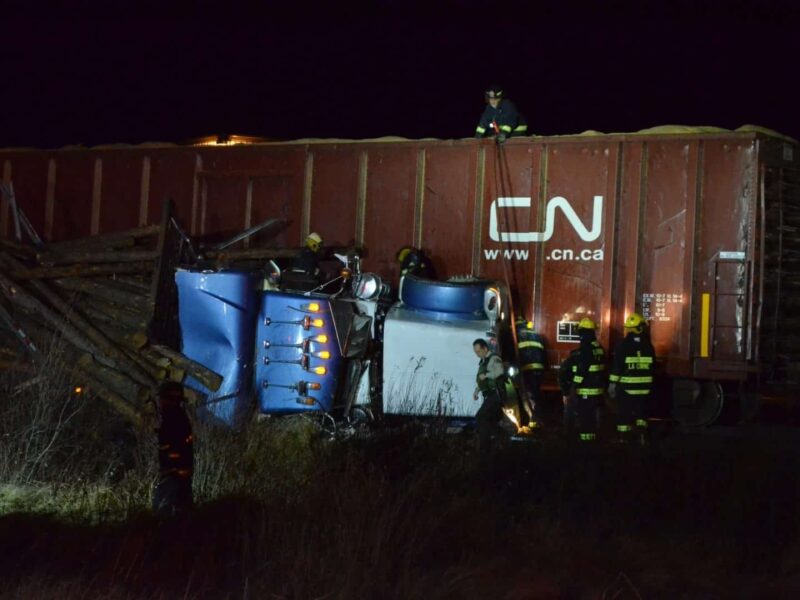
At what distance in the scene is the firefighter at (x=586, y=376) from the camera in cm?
1016

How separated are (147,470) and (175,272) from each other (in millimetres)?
3093

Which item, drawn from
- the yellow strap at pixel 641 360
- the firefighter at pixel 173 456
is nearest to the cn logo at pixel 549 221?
the yellow strap at pixel 641 360

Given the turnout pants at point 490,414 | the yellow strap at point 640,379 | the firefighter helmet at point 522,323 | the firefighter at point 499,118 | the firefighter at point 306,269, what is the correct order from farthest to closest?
1. the firefighter at point 499,118
2. the firefighter helmet at point 522,323
3. the firefighter at point 306,269
4. the yellow strap at point 640,379
5. the turnout pants at point 490,414

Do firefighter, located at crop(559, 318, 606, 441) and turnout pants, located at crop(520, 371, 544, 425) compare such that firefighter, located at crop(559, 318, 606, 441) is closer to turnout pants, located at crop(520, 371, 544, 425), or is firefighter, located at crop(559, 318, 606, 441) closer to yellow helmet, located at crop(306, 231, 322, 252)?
turnout pants, located at crop(520, 371, 544, 425)

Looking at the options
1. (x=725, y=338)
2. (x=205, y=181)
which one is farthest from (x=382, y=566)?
(x=205, y=181)

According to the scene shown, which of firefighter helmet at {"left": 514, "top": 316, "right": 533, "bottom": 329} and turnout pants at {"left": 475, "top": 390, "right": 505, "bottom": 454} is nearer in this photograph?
turnout pants at {"left": 475, "top": 390, "right": 505, "bottom": 454}

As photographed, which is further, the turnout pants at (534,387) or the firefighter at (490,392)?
the turnout pants at (534,387)

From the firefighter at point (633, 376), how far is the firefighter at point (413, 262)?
233 cm

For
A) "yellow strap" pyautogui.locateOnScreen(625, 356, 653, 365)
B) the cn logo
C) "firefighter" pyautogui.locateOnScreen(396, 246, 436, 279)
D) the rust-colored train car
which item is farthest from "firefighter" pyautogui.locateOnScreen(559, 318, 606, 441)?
"firefighter" pyautogui.locateOnScreen(396, 246, 436, 279)

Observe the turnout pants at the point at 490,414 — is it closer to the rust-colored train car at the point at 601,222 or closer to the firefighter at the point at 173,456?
the rust-colored train car at the point at 601,222

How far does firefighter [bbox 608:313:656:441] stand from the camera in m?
10.1

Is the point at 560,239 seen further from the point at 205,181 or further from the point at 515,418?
the point at 205,181

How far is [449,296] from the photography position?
10.3 m

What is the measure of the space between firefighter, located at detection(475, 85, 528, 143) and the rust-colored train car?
0.25m
